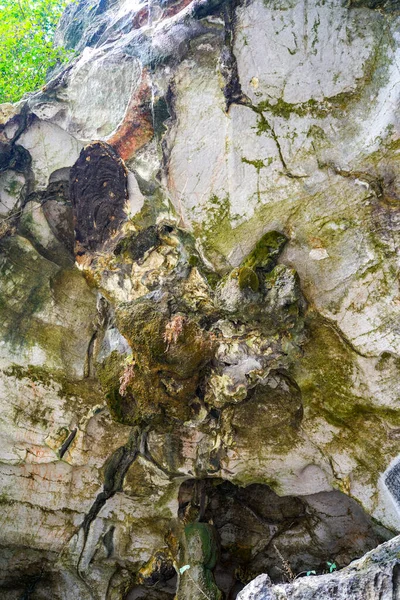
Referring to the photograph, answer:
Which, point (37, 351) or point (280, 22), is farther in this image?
point (37, 351)

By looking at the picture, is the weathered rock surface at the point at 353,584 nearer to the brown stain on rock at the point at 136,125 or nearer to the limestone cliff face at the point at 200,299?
the limestone cliff face at the point at 200,299

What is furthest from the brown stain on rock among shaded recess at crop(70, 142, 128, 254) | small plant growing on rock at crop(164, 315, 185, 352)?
small plant growing on rock at crop(164, 315, 185, 352)

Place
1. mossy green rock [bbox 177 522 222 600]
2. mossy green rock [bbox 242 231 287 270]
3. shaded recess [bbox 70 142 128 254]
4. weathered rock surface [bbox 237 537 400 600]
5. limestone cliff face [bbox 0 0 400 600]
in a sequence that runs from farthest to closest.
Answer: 1. mossy green rock [bbox 177 522 222 600]
2. shaded recess [bbox 70 142 128 254]
3. mossy green rock [bbox 242 231 287 270]
4. limestone cliff face [bbox 0 0 400 600]
5. weathered rock surface [bbox 237 537 400 600]

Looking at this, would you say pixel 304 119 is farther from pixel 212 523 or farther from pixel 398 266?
pixel 212 523

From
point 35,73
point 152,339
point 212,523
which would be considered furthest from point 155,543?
point 35,73

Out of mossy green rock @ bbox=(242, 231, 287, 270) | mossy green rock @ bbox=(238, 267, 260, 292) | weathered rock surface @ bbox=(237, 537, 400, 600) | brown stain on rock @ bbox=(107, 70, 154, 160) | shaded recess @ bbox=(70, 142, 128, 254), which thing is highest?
brown stain on rock @ bbox=(107, 70, 154, 160)

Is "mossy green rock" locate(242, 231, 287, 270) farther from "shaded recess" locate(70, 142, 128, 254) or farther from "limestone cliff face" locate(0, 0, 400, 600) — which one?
"shaded recess" locate(70, 142, 128, 254)

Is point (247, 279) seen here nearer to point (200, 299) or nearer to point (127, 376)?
point (200, 299)
